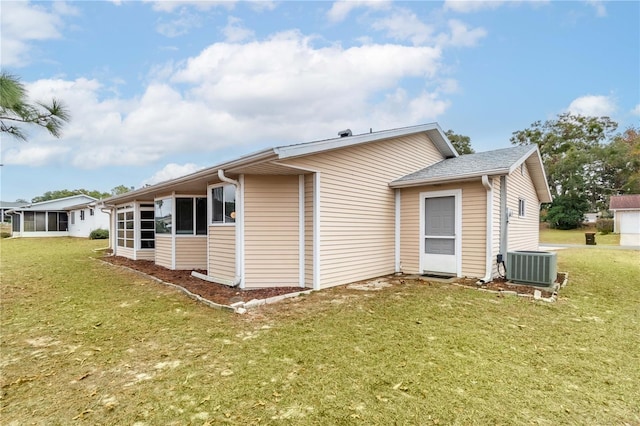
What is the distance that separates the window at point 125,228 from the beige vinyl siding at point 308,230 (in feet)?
30.4

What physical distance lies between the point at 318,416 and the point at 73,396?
7.25ft

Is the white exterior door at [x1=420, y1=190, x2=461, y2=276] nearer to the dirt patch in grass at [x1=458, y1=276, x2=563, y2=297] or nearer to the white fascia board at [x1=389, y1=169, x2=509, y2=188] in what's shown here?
the white fascia board at [x1=389, y1=169, x2=509, y2=188]

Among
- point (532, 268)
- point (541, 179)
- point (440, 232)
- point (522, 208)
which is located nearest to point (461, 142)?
point (541, 179)

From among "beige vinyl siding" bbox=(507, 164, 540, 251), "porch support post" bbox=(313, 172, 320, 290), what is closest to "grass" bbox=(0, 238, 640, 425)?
"porch support post" bbox=(313, 172, 320, 290)

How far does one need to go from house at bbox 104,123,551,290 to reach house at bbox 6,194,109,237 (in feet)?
65.4

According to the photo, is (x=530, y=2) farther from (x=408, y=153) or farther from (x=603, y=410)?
(x=603, y=410)

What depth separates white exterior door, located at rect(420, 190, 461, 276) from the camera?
7773 millimetres

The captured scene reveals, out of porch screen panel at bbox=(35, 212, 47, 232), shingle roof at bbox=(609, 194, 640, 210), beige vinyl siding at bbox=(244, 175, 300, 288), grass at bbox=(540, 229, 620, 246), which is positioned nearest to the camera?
beige vinyl siding at bbox=(244, 175, 300, 288)

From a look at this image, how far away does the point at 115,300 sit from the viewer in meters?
6.45

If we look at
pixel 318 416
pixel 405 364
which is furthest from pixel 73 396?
pixel 405 364

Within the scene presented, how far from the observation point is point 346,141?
22.5ft

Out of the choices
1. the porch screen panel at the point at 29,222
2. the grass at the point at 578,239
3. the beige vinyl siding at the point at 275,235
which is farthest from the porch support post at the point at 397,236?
the porch screen panel at the point at 29,222

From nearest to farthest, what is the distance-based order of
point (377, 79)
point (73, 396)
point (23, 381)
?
1. point (73, 396)
2. point (23, 381)
3. point (377, 79)

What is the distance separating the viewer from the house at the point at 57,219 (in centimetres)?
A: 2531
